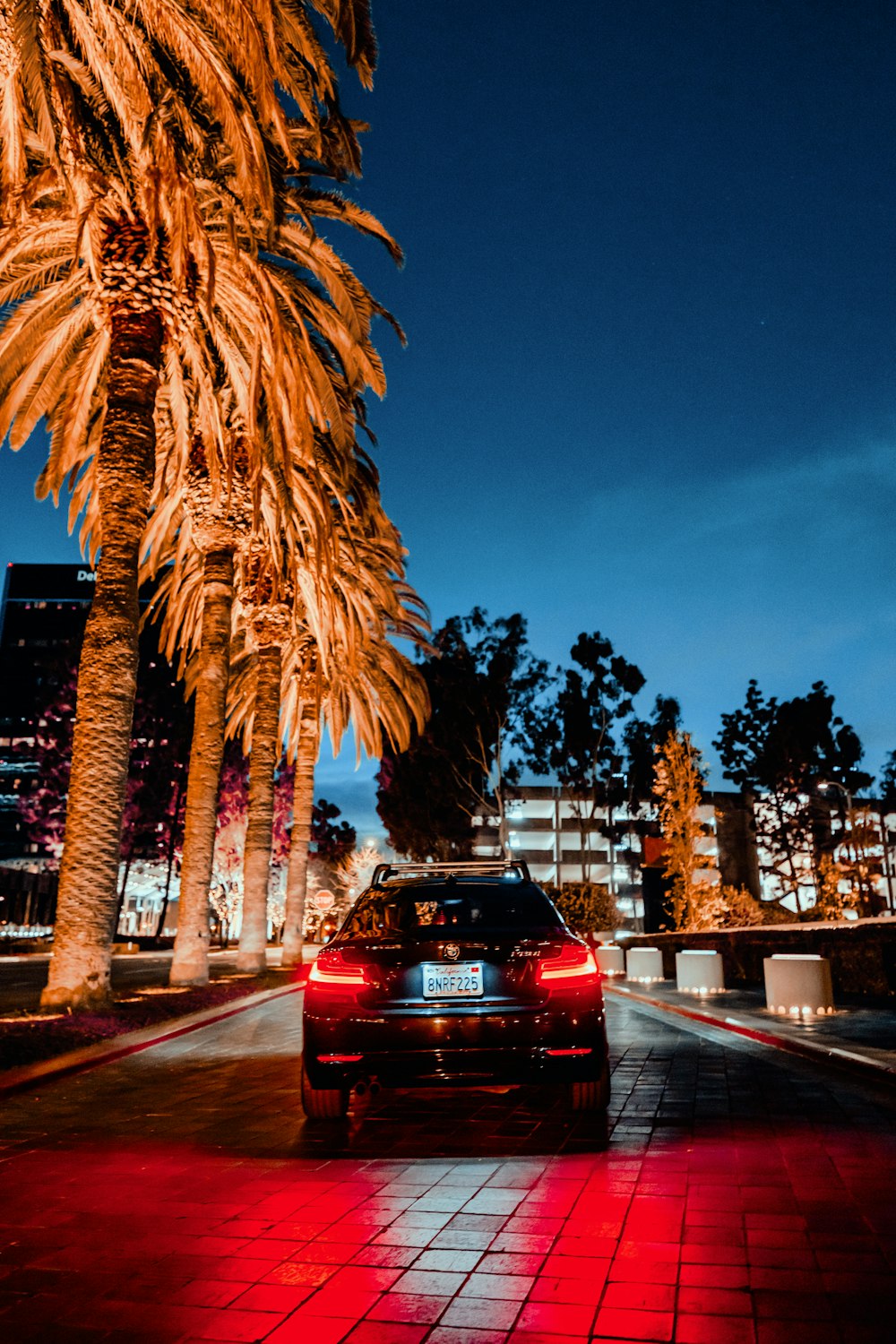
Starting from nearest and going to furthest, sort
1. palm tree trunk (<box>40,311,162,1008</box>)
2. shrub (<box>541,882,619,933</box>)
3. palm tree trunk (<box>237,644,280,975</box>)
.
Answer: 1. palm tree trunk (<box>40,311,162,1008</box>)
2. palm tree trunk (<box>237,644,280,975</box>)
3. shrub (<box>541,882,619,933</box>)

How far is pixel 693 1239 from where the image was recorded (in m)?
3.97

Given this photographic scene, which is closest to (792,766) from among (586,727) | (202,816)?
(586,727)

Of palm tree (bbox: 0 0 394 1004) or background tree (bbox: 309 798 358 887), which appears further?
background tree (bbox: 309 798 358 887)

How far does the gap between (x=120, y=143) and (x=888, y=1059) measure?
1352cm

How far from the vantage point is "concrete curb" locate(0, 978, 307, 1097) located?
8031mm

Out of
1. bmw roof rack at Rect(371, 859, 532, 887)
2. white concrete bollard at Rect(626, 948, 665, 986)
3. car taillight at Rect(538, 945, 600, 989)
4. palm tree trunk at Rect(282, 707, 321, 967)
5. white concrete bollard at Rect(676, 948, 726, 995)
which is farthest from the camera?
palm tree trunk at Rect(282, 707, 321, 967)

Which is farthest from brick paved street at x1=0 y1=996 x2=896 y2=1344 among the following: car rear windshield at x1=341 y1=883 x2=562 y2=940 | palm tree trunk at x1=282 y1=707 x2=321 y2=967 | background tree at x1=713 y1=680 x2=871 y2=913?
background tree at x1=713 y1=680 x2=871 y2=913

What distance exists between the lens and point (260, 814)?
21.3m

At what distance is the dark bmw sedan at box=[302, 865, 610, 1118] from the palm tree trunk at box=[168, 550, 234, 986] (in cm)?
1135

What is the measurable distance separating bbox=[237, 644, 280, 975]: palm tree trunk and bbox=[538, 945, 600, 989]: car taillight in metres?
15.8

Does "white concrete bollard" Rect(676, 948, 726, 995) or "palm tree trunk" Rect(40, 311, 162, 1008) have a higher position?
"palm tree trunk" Rect(40, 311, 162, 1008)

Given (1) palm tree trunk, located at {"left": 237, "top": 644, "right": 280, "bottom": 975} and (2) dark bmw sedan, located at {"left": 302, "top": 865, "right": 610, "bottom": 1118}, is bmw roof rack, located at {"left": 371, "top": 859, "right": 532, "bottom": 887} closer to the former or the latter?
(2) dark bmw sedan, located at {"left": 302, "top": 865, "right": 610, "bottom": 1118}

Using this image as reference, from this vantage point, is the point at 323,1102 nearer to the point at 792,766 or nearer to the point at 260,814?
the point at 260,814

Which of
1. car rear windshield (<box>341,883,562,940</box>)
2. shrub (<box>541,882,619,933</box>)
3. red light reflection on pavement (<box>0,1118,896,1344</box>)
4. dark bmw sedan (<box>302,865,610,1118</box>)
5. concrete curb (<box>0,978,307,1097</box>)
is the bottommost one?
red light reflection on pavement (<box>0,1118,896,1344</box>)
